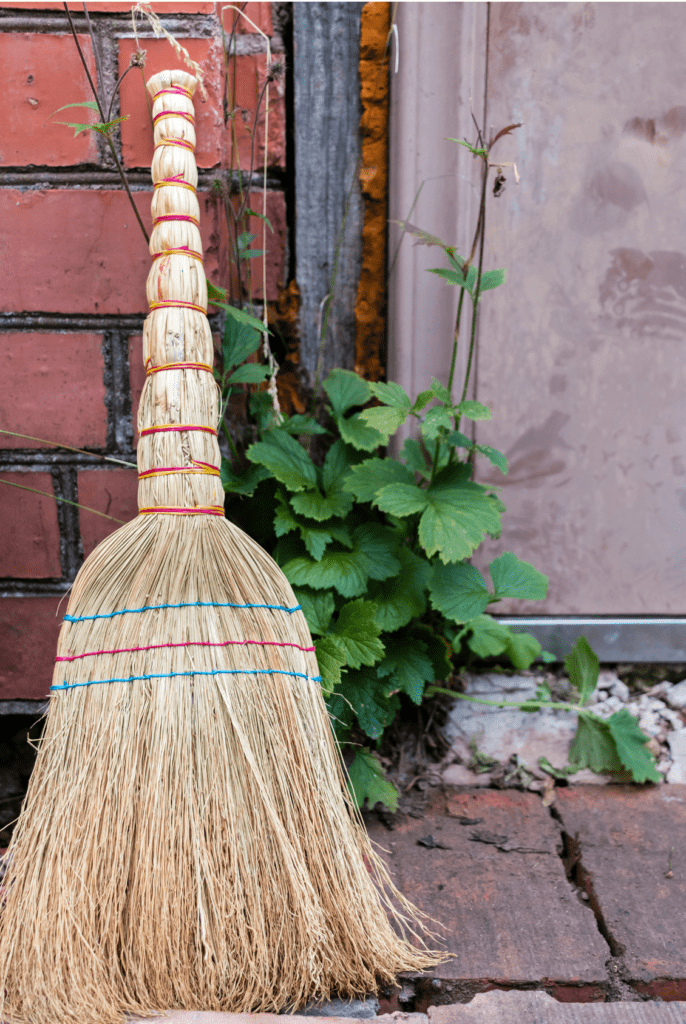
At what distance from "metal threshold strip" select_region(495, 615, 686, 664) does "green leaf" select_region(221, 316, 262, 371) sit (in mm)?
649

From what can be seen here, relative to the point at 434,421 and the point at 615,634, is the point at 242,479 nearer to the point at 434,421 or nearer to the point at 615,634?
the point at 434,421

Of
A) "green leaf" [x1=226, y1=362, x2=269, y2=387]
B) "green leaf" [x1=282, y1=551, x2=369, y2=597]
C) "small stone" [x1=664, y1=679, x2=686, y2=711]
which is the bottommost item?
"small stone" [x1=664, y1=679, x2=686, y2=711]

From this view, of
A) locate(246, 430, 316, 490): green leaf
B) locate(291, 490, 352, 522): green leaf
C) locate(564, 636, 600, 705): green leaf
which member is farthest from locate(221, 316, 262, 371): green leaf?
locate(564, 636, 600, 705): green leaf

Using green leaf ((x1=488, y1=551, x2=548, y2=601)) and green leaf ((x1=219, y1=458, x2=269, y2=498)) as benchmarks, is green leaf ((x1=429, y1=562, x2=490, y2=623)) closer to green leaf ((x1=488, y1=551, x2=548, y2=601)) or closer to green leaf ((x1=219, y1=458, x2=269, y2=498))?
green leaf ((x1=488, y1=551, x2=548, y2=601))

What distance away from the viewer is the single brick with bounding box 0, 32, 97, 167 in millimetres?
927

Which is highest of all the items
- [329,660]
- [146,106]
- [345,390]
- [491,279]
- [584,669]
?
[146,106]

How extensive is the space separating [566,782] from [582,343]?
717 mm

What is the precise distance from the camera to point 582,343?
114 cm

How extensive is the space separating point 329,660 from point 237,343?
48cm

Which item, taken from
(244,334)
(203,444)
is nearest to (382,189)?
(244,334)

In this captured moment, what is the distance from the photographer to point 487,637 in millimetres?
1137

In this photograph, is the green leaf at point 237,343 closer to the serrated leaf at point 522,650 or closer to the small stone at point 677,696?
the serrated leaf at point 522,650

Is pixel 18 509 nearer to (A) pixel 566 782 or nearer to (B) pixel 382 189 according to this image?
(B) pixel 382 189

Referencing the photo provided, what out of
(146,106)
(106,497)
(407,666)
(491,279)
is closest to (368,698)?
(407,666)
